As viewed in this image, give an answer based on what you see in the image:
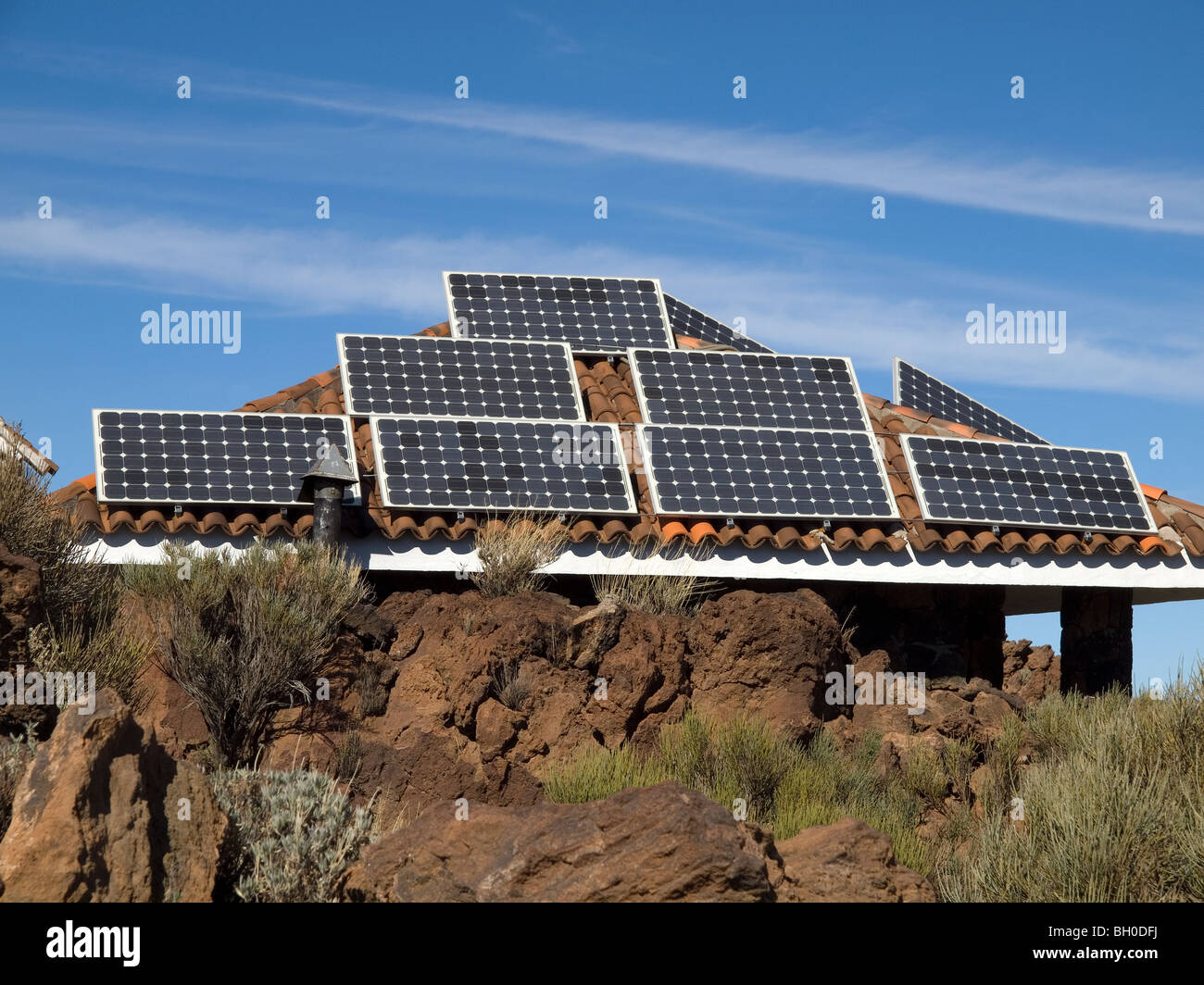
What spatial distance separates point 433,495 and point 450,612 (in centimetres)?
228

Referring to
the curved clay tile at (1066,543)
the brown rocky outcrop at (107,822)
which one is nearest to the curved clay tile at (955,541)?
the curved clay tile at (1066,543)

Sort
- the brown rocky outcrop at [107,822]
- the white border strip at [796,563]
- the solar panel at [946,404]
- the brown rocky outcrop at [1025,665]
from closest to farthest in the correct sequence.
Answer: the brown rocky outcrop at [107,822], the white border strip at [796,563], the solar panel at [946,404], the brown rocky outcrop at [1025,665]

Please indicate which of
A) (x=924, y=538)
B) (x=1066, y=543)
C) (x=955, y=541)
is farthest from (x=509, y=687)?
(x=1066, y=543)

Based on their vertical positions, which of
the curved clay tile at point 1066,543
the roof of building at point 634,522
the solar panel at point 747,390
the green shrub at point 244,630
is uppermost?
the solar panel at point 747,390

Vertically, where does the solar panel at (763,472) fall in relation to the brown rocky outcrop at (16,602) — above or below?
above

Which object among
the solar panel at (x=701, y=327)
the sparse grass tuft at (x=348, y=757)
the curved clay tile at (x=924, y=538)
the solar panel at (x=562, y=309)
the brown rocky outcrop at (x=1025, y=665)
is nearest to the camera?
the sparse grass tuft at (x=348, y=757)

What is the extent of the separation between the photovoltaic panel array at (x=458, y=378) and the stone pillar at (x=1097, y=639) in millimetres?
7183

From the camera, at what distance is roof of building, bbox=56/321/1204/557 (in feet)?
53.1

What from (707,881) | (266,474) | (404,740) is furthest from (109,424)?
(707,881)

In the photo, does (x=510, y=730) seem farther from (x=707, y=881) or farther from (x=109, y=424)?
(x=109, y=424)

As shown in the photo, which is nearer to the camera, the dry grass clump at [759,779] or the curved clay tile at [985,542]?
the dry grass clump at [759,779]

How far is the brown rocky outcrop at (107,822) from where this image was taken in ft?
28.0

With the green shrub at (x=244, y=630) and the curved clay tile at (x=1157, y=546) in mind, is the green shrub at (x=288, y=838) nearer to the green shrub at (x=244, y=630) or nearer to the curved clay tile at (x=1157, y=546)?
the green shrub at (x=244, y=630)

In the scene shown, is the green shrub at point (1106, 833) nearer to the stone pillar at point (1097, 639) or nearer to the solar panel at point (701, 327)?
the stone pillar at point (1097, 639)
